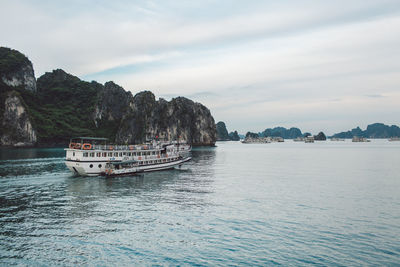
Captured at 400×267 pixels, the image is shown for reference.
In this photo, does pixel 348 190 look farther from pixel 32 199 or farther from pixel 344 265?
pixel 32 199

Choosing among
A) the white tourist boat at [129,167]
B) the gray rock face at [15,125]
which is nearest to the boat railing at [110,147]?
the white tourist boat at [129,167]

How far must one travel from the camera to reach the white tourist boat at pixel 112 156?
58.4 m

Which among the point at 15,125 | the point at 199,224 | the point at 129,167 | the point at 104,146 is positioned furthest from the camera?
the point at 15,125

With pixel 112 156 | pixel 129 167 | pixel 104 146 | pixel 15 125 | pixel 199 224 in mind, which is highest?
pixel 15 125

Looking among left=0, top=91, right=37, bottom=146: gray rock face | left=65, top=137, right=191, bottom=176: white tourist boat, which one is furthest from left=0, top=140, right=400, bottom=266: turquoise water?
left=0, top=91, right=37, bottom=146: gray rock face

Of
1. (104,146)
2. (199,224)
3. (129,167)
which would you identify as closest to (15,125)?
(104,146)

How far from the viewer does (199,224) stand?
1120 inches

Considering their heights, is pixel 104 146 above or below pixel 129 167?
above

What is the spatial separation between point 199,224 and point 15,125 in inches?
7104

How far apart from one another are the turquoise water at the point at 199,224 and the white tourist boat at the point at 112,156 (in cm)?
943

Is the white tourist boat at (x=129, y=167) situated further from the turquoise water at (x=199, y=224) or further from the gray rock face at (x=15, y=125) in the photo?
the gray rock face at (x=15, y=125)

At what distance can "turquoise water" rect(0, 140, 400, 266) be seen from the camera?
21.1m

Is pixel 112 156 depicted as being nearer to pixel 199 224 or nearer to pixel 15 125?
pixel 199 224

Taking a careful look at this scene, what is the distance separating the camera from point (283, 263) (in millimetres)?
19938
